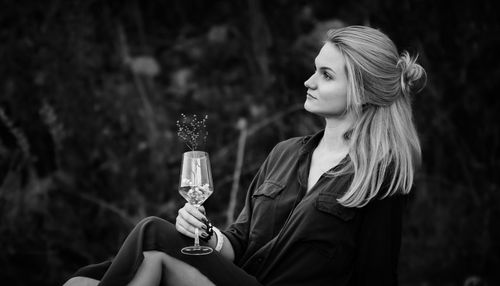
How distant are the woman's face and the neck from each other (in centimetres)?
5

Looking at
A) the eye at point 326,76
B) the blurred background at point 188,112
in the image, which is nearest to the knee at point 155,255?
the eye at point 326,76

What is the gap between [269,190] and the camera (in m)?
2.85

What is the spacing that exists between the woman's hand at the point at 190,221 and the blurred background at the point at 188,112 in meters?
2.54

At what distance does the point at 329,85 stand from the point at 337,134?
223 millimetres

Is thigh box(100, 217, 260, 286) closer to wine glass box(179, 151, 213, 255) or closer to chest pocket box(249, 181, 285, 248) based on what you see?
wine glass box(179, 151, 213, 255)

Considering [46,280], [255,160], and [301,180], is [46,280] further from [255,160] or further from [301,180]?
[301,180]

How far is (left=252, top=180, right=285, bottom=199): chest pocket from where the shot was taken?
2.82 metres

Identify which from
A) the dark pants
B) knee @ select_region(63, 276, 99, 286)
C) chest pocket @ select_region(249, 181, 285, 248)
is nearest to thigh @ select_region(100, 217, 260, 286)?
the dark pants

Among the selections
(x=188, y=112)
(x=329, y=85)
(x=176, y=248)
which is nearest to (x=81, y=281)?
(x=176, y=248)

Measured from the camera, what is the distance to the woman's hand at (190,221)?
8.09ft

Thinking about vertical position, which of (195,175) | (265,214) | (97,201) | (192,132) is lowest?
(97,201)

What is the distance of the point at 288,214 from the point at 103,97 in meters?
2.86

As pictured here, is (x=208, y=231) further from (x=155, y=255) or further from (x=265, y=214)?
(x=265, y=214)

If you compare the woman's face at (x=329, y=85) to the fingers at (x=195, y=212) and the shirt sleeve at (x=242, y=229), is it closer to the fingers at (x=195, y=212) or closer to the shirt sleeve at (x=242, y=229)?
the shirt sleeve at (x=242, y=229)
